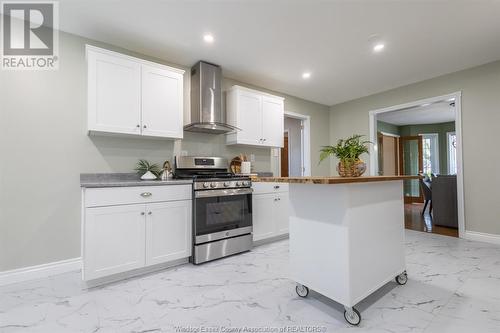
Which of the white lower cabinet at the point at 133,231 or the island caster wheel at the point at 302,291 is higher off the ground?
the white lower cabinet at the point at 133,231

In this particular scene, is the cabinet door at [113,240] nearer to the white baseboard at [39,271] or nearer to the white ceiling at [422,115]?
the white baseboard at [39,271]

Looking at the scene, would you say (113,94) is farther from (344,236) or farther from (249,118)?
(344,236)

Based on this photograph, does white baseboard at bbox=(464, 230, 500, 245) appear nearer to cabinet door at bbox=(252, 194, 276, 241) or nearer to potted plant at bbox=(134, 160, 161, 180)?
cabinet door at bbox=(252, 194, 276, 241)

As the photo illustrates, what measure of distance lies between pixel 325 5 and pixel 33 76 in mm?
3015

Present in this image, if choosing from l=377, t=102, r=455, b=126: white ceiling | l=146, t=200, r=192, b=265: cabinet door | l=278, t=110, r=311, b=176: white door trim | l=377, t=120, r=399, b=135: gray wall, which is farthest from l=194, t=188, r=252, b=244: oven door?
l=377, t=120, r=399, b=135: gray wall

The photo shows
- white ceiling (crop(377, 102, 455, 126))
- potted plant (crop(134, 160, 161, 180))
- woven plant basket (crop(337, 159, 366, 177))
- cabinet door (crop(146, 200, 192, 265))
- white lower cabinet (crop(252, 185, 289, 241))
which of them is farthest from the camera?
white ceiling (crop(377, 102, 455, 126))

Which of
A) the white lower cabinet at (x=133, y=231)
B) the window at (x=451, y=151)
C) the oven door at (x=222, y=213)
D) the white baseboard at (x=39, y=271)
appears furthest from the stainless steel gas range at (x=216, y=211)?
the window at (x=451, y=151)

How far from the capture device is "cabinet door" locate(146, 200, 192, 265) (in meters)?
2.38

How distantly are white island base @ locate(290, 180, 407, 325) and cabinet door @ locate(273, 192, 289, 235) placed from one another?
159cm

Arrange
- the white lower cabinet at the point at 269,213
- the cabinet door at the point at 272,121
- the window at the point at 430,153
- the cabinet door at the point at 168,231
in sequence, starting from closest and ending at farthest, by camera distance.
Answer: the cabinet door at the point at 168,231
the white lower cabinet at the point at 269,213
the cabinet door at the point at 272,121
the window at the point at 430,153

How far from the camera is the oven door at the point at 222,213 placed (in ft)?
8.69

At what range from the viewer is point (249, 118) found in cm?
363

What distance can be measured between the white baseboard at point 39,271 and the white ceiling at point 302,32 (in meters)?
2.51

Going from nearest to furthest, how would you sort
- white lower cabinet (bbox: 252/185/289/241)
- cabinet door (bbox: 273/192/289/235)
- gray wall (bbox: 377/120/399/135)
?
white lower cabinet (bbox: 252/185/289/241), cabinet door (bbox: 273/192/289/235), gray wall (bbox: 377/120/399/135)
